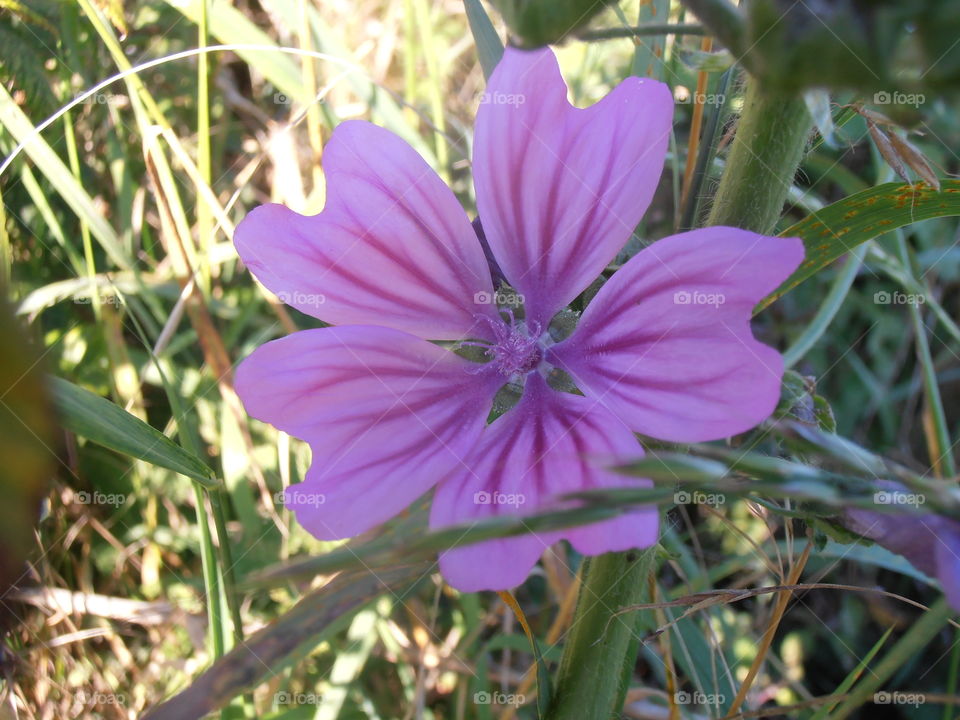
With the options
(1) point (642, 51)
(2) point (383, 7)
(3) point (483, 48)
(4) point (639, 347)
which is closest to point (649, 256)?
(4) point (639, 347)

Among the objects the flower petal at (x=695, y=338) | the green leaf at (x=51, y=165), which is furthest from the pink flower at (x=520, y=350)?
the green leaf at (x=51, y=165)

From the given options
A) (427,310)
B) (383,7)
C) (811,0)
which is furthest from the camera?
(383,7)

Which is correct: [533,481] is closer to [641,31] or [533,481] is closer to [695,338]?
[695,338]

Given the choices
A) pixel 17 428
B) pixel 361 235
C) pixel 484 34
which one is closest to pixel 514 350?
pixel 361 235

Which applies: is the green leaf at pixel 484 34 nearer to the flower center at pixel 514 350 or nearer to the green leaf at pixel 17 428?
the flower center at pixel 514 350

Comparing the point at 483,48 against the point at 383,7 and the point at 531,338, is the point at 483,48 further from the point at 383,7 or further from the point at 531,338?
the point at 383,7

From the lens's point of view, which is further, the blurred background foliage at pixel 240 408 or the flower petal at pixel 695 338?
the blurred background foliage at pixel 240 408
